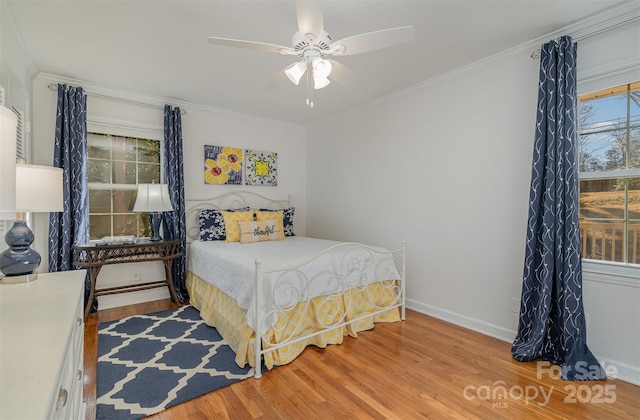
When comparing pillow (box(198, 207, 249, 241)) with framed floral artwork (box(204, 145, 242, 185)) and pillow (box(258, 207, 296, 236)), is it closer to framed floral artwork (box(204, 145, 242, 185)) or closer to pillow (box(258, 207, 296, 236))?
framed floral artwork (box(204, 145, 242, 185))

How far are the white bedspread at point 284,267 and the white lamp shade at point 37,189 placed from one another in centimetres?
129

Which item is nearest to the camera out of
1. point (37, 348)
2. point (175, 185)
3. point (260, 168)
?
point (37, 348)

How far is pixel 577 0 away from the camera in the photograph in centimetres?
199

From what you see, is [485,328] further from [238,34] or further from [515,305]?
[238,34]

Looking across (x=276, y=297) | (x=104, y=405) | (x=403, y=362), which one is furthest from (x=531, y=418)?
(x=104, y=405)

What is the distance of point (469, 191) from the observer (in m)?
2.95

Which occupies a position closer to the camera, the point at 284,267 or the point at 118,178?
the point at 284,267

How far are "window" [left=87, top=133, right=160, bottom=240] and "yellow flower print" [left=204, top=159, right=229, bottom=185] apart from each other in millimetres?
599

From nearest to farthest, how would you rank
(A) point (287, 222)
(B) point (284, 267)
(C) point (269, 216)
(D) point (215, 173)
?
(B) point (284, 267) → (C) point (269, 216) → (D) point (215, 173) → (A) point (287, 222)

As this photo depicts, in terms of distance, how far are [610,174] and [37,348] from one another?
3.29 meters

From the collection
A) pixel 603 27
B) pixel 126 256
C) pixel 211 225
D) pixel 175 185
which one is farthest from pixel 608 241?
pixel 126 256

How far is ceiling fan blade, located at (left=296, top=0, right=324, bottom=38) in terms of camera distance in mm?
1580

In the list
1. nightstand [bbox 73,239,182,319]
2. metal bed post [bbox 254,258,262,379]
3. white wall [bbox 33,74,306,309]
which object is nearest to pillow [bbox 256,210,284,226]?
white wall [bbox 33,74,306,309]

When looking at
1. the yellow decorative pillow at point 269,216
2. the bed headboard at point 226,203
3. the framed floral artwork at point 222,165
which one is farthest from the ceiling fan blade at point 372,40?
the bed headboard at point 226,203
